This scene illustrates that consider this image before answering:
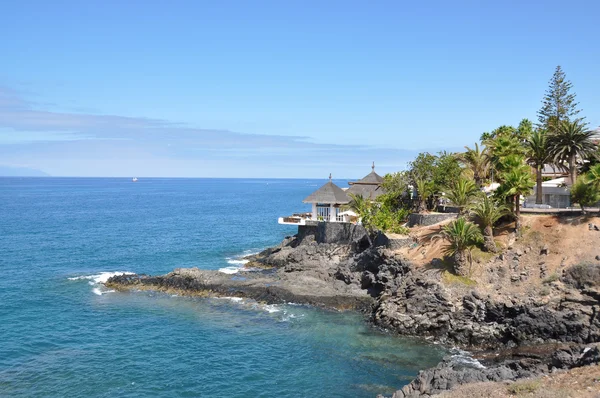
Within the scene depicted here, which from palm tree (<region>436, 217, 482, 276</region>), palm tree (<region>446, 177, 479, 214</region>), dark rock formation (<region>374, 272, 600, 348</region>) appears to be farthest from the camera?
palm tree (<region>446, 177, 479, 214</region>)

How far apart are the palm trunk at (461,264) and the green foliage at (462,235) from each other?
330 mm

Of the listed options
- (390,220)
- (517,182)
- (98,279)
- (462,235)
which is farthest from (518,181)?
(98,279)

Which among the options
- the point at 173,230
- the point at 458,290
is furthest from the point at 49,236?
the point at 458,290

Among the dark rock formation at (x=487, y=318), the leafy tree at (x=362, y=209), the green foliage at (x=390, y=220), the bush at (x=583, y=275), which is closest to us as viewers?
the dark rock formation at (x=487, y=318)

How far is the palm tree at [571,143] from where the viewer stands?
41.6m

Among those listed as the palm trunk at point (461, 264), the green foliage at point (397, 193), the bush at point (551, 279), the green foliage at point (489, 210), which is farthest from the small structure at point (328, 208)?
the bush at point (551, 279)

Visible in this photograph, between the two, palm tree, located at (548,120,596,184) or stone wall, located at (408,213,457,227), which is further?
stone wall, located at (408,213,457,227)

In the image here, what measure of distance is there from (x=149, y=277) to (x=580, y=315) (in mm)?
35385

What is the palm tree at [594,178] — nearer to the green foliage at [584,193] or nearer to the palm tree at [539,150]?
the green foliage at [584,193]

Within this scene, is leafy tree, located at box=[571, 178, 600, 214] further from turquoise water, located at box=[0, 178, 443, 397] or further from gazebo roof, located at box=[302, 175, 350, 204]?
gazebo roof, located at box=[302, 175, 350, 204]

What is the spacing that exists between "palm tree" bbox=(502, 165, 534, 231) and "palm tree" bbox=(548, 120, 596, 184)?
242 inches

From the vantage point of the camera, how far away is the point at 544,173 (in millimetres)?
57344

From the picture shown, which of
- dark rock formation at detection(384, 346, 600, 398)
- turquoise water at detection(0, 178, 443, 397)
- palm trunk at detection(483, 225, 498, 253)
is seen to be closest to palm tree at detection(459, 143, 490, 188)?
palm trunk at detection(483, 225, 498, 253)

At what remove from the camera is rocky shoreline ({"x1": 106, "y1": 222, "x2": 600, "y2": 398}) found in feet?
83.9
